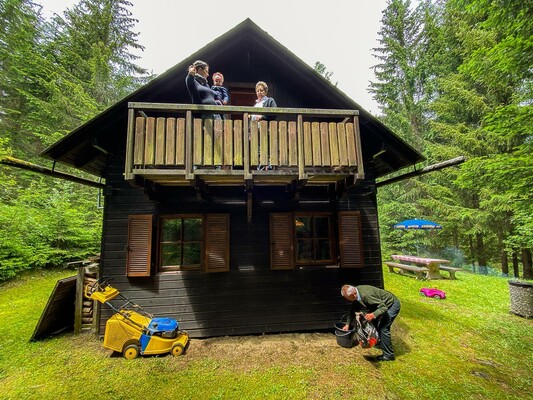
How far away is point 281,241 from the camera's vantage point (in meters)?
5.55

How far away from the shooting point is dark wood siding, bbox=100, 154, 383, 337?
17.1 ft

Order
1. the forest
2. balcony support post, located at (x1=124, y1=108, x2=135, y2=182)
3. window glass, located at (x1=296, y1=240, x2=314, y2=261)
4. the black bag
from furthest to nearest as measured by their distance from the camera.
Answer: the forest
window glass, located at (x1=296, y1=240, x2=314, y2=261)
the black bag
balcony support post, located at (x1=124, y1=108, x2=135, y2=182)

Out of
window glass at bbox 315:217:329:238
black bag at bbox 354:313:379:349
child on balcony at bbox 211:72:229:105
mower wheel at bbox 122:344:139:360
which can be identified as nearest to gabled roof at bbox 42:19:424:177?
child on balcony at bbox 211:72:229:105

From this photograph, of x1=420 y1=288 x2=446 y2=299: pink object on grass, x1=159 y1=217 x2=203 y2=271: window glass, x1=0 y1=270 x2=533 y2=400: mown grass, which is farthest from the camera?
x1=420 y1=288 x2=446 y2=299: pink object on grass

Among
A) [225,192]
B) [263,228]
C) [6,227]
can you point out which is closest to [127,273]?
[225,192]

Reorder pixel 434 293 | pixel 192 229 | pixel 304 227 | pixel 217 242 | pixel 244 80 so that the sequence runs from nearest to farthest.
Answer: pixel 217 242, pixel 192 229, pixel 304 227, pixel 244 80, pixel 434 293

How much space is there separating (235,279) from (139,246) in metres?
2.34

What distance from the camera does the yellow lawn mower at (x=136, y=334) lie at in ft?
14.4

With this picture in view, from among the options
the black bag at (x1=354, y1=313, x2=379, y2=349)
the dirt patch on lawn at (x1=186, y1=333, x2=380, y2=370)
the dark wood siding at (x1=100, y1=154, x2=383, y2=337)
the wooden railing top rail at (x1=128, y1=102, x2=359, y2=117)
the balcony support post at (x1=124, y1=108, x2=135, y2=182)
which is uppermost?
the wooden railing top rail at (x1=128, y1=102, x2=359, y2=117)

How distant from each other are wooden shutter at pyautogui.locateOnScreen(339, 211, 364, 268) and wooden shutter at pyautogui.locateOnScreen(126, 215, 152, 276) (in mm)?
4590

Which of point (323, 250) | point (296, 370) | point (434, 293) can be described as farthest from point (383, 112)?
point (296, 370)

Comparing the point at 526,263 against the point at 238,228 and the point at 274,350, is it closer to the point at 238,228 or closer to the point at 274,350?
the point at 274,350

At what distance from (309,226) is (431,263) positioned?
8.41 m

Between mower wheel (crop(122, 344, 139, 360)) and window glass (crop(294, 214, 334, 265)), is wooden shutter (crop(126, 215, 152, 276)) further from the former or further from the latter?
window glass (crop(294, 214, 334, 265))
